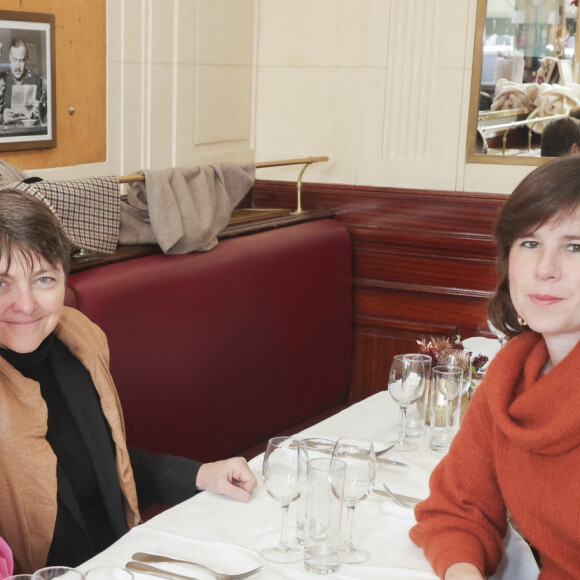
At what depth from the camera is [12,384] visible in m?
1.84

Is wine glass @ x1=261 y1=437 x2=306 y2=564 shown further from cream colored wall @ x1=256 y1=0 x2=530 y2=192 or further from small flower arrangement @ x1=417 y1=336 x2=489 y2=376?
cream colored wall @ x1=256 y1=0 x2=530 y2=192

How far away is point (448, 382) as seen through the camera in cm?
207

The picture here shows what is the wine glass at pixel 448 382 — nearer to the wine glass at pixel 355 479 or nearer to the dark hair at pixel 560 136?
the wine glass at pixel 355 479

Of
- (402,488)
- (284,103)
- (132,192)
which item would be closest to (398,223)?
(284,103)

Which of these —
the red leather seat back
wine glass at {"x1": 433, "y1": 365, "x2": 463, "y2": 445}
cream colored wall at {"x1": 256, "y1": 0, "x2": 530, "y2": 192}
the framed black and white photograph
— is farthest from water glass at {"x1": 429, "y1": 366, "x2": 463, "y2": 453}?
cream colored wall at {"x1": 256, "y1": 0, "x2": 530, "y2": 192}

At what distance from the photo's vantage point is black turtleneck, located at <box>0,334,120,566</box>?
1886mm

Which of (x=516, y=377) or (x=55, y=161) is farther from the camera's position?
(x=55, y=161)

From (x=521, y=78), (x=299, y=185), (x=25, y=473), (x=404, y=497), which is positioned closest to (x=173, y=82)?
(x=299, y=185)

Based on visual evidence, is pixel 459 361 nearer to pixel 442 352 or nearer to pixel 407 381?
pixel 442 352

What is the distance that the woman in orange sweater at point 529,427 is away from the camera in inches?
56.9

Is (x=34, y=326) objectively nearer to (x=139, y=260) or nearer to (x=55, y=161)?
(x=139, y=260)

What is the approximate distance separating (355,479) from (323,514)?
105 millimetres

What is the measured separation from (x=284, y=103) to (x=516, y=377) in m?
2.85

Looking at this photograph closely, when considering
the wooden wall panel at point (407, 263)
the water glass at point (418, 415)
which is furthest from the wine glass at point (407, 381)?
the wooden wall panel at point (407, 263)
